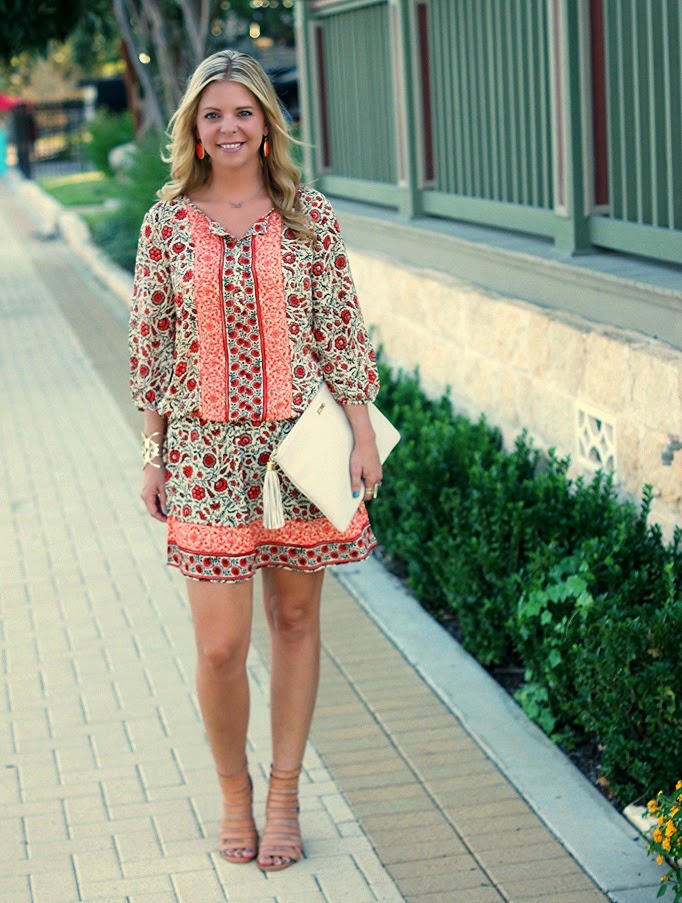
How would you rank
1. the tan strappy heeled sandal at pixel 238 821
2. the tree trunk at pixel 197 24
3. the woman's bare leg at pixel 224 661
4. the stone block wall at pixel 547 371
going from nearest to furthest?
the woman's bare leg at pixel 224 661 < the tan strappy heeled sandal at pixel 238 821 < the stone block wall at pixel 547 371 < the tree trunk at pixel 197 24

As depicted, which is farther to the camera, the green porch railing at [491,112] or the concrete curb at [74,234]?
the concrete curb at [74,234]

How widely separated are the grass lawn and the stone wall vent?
18283 mm

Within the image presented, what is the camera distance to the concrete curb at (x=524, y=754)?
358cm

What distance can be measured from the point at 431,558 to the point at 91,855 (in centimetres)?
213

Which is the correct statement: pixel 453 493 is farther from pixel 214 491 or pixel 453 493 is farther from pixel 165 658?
pixel 214 491

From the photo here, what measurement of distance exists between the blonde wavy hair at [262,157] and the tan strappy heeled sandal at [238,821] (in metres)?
1.44

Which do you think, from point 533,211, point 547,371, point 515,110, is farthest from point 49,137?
point 547,371

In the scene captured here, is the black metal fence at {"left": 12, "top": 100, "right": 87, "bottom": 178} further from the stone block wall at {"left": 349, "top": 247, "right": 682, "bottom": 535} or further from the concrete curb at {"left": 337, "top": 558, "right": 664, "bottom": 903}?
the concrete curb at {"left": 337, "top": 558, "right": 664, "bottom": 903}

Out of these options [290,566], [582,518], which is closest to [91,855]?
[290,566]

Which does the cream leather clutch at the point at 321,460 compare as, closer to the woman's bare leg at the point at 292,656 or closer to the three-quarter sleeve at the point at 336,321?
the three-quarter sleeve at the point at 336,321

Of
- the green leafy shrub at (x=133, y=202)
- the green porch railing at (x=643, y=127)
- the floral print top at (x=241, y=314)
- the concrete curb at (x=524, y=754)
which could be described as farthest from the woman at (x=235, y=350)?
the green leafy shrub at (x=133, y=202)

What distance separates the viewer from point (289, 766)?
3725 mm

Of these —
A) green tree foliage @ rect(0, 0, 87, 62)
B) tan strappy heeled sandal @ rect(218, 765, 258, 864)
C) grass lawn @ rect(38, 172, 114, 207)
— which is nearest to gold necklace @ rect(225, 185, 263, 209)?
tan strappy heeled sandal @ rect(218, 765, 258, 864)

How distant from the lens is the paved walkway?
3.63 metres
